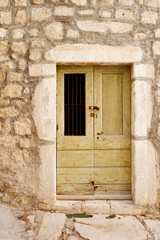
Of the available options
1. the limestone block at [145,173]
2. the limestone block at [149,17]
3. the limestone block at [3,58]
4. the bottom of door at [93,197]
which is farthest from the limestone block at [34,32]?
the bottom of door at [93,197]

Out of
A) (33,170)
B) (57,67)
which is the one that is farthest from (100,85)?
(33,170)

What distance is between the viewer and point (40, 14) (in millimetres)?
2980

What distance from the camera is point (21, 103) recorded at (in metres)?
2.98

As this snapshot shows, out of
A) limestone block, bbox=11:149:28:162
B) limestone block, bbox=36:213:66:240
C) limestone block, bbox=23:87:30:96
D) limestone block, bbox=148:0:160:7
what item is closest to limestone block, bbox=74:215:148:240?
limestone block, bbox=36:213:66:240

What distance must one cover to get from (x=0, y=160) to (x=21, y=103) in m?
0.84

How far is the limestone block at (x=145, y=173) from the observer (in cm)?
299

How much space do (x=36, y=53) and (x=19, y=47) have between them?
25 cm

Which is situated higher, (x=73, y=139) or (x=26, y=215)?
(x=73, y=139)

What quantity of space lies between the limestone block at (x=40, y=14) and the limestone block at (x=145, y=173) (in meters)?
2.12

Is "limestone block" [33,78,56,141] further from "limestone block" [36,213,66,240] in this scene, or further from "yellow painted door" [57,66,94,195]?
"limestone block" [36,213,66,240]

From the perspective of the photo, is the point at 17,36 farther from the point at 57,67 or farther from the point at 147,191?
the point at 147,191

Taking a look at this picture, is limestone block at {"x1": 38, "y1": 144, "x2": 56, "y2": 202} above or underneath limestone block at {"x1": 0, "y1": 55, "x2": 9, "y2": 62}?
underneath

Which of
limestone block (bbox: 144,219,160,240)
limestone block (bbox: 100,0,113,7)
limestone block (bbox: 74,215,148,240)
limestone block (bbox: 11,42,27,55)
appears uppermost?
limestone block (bbox: 100,0,113,7)

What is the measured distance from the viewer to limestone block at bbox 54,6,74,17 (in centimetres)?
298
